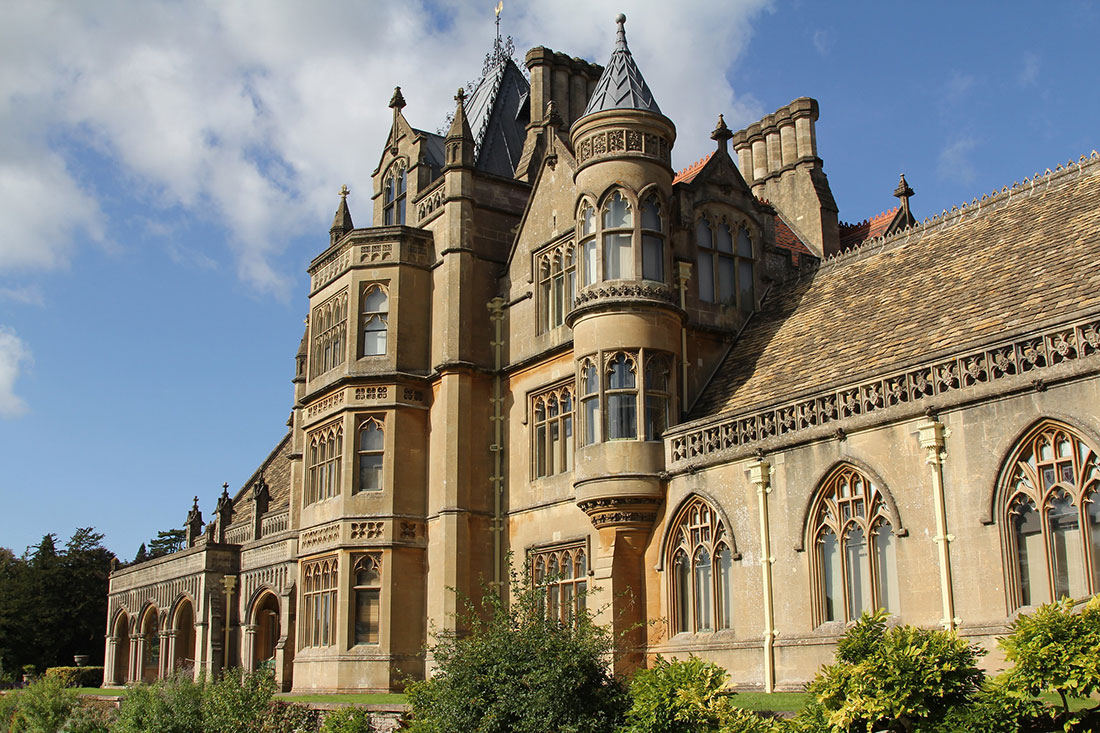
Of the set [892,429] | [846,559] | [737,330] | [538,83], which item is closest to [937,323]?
[892,429]

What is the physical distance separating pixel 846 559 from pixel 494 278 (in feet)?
42.9

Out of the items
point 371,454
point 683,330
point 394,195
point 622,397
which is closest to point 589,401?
point 622,397

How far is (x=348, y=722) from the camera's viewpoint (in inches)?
760

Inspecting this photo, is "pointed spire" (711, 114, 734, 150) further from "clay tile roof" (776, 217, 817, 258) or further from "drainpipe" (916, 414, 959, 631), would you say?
"drainpipe" (916, 414, 959, 631)

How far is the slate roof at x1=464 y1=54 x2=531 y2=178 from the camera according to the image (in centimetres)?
3266

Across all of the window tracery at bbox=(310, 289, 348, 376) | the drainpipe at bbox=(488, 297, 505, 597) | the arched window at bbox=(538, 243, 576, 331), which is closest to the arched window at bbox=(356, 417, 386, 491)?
the window tracery at bbox=(310, 289, 348, 376)

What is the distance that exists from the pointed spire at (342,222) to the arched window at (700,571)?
52.9ft

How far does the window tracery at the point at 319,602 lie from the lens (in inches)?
1107

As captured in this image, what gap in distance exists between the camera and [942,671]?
11.8 m

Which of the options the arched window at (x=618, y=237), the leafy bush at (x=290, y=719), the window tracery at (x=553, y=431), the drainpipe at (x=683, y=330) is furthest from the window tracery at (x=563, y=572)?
the arched window at (x=618, y=237)

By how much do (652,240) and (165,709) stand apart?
1320 centimetres

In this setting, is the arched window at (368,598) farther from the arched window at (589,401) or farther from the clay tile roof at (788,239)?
the clay tile roof at (788,239)

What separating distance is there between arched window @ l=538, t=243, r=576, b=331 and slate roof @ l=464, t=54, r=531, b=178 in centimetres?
563

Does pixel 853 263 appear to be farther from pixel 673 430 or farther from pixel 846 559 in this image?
pixel 846 559
